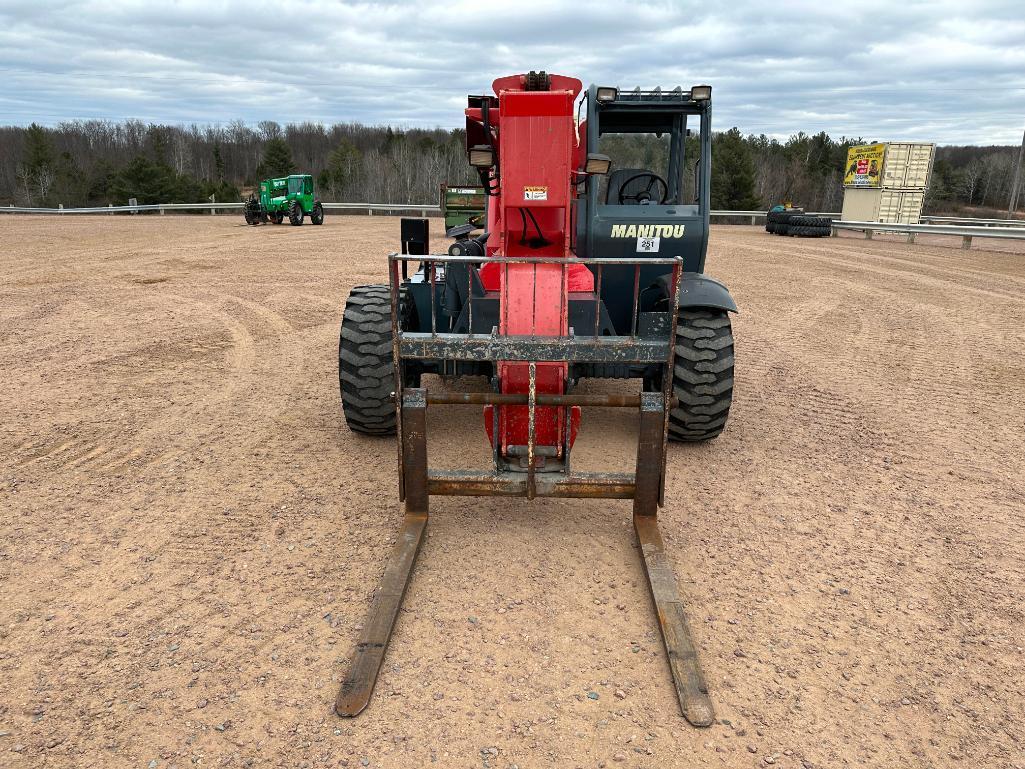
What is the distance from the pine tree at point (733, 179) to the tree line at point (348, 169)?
0.06 m

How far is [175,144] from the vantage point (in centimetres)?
8244

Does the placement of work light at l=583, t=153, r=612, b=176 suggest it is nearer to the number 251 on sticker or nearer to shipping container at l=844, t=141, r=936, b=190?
the number 251 on sticker

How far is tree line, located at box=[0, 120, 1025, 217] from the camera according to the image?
4397 centimetres

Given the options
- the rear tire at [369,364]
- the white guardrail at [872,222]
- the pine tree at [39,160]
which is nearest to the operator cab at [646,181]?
the rear tire at [369,364]

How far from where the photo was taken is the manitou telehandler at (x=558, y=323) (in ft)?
12.3

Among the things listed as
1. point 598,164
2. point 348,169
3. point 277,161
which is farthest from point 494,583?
point 348,169

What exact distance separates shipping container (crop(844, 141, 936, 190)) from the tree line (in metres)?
7.52

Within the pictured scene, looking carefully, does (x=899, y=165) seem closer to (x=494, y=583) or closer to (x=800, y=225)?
(x=800, y=225)

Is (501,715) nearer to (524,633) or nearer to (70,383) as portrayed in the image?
(524,633)

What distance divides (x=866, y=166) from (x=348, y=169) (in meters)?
44.5

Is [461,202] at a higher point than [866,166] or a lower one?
lower

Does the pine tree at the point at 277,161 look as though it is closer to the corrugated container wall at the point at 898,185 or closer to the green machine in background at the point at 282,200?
→ the green machine in background at the point at 282,200

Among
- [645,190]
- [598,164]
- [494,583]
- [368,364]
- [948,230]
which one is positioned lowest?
[494,583]

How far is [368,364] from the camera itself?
16.7 ft
